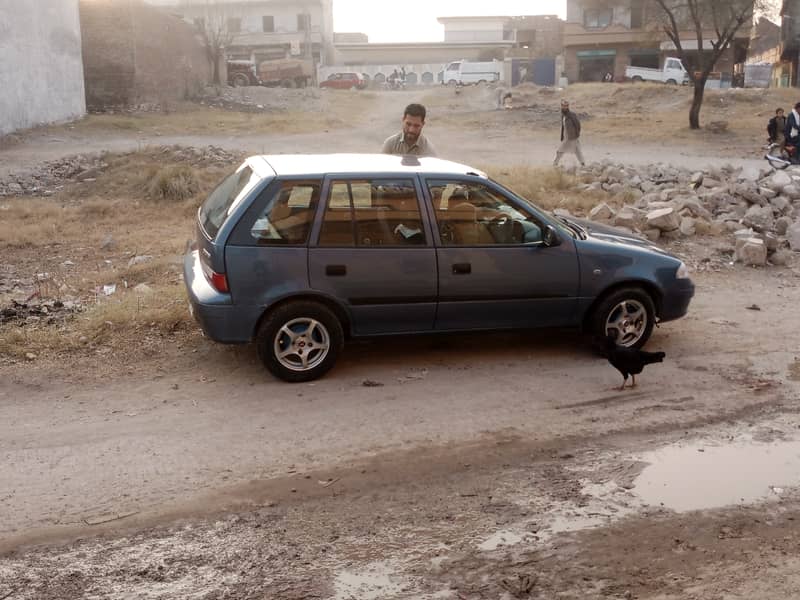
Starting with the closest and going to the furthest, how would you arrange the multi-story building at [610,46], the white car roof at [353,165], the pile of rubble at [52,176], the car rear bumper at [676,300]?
1. the white car roof at [353,165]
2. the car rear bumper at [676,300]
3. the pile of rubble at [52,176]
4. the multi-story building at [610,46]

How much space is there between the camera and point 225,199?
620 cm

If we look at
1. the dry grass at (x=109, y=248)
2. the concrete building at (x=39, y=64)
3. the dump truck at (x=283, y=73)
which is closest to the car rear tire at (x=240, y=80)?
the dump truck at (x=283, y=73)

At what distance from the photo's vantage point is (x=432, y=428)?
5.24 m

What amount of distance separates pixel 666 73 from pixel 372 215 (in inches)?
2129

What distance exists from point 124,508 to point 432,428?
1.94 metres

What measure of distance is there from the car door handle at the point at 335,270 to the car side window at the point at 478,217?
790 millimetres

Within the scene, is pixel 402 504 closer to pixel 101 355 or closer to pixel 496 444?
pixel 496 444

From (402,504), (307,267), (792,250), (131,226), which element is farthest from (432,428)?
(131,226)

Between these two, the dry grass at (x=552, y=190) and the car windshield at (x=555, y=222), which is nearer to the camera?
the car windshield at (x=555, y=222)

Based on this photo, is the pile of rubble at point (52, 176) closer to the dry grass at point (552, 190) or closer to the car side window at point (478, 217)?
the dry grass at point (552, 190)

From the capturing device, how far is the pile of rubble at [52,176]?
16.3m

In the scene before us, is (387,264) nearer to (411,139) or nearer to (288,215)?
(288,215)

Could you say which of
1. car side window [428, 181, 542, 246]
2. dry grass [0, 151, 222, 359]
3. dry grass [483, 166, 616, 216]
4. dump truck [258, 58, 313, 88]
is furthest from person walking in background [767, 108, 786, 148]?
dump truck [258, 58, 313, 88]

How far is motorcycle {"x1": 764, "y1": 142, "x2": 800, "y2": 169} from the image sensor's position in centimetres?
1869
